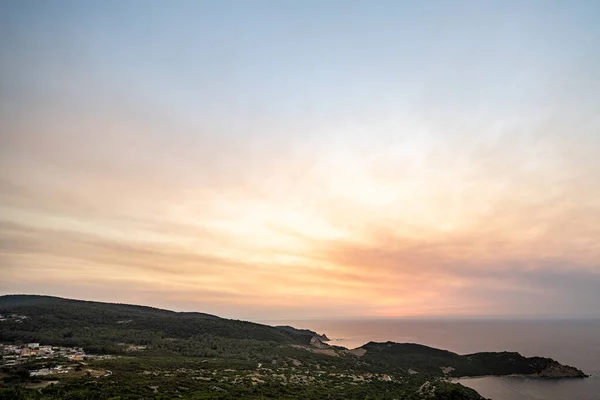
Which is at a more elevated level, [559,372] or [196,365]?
[196,365]

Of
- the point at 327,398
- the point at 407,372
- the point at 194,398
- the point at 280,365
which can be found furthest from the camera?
the point at 407,372

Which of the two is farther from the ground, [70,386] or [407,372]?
[70,386]

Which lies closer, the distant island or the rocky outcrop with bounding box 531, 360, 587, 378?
the distant island

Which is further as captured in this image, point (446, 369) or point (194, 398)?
point (446, 369)

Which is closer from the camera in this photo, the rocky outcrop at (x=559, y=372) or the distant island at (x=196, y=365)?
the distant island at (x=196, y=365)

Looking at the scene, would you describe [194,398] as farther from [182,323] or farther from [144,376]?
[182,323]

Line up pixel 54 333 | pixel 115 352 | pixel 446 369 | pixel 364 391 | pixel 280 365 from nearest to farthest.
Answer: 1. pixel 364 391
2. pixel 115 352
3. pixel 280 365
4. pixel 54 333
5. pixel 446 369

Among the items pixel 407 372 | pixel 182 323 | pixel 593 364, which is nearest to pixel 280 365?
pixel 407 372

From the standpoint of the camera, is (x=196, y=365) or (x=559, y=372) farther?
(x=559, y=372)
